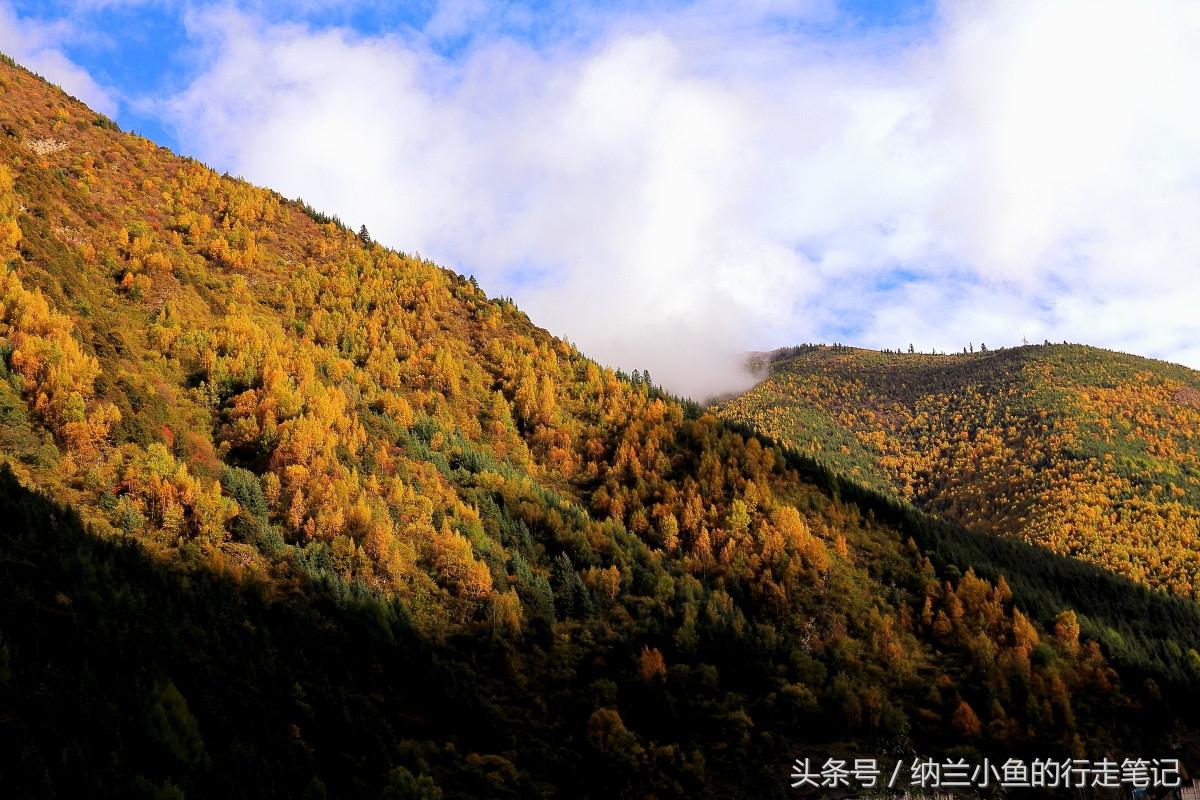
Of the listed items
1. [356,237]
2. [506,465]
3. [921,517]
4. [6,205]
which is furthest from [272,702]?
[356,237]

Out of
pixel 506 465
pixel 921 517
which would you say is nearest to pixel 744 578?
pixel 506 465

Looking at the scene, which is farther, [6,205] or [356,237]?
[356,237]

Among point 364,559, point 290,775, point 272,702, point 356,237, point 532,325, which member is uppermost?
point 356,237

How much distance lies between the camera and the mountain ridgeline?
40.0m

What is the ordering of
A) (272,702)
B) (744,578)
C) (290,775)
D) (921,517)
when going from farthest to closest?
(921,517) < (744,578) < (272,702) < (290,775)

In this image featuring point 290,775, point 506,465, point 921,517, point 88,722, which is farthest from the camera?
point 921,517

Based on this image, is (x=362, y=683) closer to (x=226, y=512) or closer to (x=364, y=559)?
(x=364, y=559)

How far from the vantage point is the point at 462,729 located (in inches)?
2085

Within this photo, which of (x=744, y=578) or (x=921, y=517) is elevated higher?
(x=921, y=517)

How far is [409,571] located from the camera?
65.1m

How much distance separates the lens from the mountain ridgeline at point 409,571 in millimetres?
40000

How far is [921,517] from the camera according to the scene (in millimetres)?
109688

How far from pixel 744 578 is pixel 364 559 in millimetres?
44250

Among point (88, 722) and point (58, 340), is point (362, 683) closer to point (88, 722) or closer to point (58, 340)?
point (88, 722)
